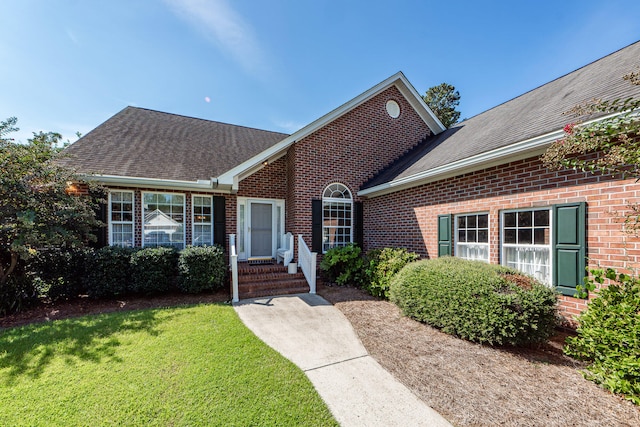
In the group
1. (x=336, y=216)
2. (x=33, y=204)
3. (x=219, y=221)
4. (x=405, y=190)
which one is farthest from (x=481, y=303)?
(x=33, y=204)

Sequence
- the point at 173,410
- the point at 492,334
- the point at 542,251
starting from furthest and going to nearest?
1. the point at 542,251
2. the point at 492,334
3. the point at 173,410

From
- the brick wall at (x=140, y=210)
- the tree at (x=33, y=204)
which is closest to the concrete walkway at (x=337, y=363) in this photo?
the brick wall at (x=140, y=210)

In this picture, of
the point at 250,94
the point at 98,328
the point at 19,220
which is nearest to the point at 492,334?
the point at 98,328

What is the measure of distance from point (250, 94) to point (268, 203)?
187 inches

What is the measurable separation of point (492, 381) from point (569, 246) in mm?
2849

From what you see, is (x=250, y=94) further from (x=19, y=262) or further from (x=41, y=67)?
(x=19, y=262)

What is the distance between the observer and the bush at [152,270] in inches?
249

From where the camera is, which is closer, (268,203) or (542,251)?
(542,251)

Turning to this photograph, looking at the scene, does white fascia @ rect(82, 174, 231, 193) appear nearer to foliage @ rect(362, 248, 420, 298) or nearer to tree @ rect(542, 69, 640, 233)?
foliage @ rect(362, 248, 420, 298)

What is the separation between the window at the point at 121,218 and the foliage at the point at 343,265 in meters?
5.79

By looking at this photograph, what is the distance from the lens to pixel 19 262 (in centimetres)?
600

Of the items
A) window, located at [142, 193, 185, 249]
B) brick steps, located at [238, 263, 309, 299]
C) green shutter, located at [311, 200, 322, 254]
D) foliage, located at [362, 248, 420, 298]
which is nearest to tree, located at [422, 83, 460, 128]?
green shutter, located at [311, 200, 322, 254]

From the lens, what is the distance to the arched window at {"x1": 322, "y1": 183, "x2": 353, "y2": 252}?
29.6 ft

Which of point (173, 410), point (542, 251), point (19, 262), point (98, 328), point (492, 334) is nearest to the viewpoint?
point (173, 410)
